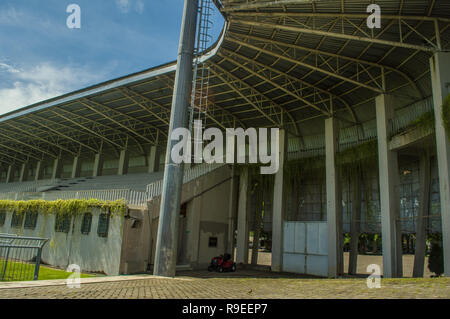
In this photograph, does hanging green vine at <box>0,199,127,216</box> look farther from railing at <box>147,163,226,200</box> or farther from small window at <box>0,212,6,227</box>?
railing at <box>147,163,226,200</box>

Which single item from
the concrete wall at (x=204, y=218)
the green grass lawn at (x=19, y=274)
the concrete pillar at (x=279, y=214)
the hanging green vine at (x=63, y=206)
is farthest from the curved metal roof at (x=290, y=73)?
the green grass lawn at (x=19, y=274)

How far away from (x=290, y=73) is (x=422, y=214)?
35.8 feet

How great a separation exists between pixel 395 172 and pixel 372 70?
630 centimetres

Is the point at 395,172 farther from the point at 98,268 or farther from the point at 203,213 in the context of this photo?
the point at 98,268

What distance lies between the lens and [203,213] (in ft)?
74.8

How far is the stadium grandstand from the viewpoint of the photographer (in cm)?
1558

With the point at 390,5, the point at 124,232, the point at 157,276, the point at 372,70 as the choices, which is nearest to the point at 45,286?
the point at 157,276

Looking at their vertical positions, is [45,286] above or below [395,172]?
below

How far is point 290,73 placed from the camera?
21391 millimetres

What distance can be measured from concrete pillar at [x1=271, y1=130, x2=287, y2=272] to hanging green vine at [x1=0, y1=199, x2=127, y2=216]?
10.9 meters

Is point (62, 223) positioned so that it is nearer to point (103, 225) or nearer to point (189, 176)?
point (103, 225)

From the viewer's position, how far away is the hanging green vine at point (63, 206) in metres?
17.4

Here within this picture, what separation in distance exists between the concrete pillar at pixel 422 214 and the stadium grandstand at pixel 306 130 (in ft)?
0.24

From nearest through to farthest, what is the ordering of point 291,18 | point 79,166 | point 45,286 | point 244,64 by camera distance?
point 45,286 → point 291,18 → point 244,64 → point 79,166
